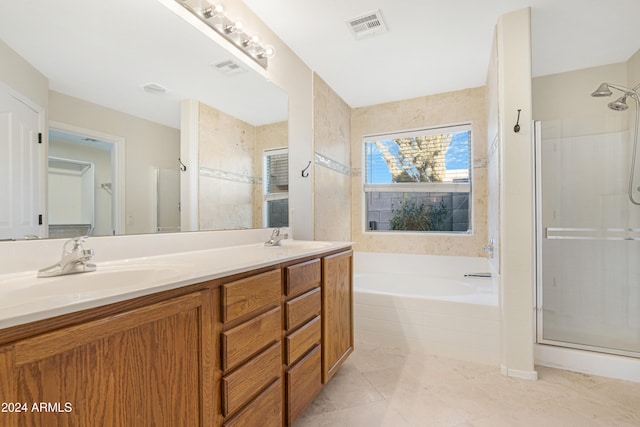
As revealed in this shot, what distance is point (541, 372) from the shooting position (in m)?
2.05

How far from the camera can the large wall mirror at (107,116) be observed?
99 cm

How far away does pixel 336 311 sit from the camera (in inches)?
71.7

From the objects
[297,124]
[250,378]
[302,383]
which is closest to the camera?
[250,378]

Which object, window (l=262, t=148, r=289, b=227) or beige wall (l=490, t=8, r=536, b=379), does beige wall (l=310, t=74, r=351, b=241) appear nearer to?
window (l=262, t=148, r=289, b=227)

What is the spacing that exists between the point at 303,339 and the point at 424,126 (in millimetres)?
2756

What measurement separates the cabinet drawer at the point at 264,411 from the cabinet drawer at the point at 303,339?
13cm

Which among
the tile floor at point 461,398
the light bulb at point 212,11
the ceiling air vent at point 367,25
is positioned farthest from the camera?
the ceiling air vent at point 367,25

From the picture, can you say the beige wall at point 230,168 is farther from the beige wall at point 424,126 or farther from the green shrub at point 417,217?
the green shrub at point 417,217

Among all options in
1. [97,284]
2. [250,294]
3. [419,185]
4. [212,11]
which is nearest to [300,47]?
[212,11]

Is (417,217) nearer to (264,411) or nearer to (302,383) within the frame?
(302,383)

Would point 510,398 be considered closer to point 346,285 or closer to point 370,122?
point 346,285

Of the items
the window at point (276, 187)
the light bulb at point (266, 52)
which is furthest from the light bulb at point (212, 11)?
the window at point (276, 187)

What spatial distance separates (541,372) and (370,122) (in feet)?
9.26

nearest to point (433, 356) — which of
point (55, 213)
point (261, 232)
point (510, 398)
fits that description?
point (510, 398)
